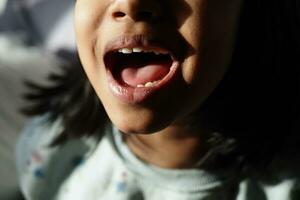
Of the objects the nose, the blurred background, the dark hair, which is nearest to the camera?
the nose

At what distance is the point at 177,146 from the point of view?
0.78m

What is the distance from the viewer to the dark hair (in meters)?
0.69

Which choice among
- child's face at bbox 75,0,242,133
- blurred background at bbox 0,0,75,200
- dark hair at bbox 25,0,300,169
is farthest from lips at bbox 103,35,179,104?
blurred background at bbox 0,0,75,200

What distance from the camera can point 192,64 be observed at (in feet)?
2.01

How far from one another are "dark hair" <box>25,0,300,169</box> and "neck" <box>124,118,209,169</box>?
0.09 feet

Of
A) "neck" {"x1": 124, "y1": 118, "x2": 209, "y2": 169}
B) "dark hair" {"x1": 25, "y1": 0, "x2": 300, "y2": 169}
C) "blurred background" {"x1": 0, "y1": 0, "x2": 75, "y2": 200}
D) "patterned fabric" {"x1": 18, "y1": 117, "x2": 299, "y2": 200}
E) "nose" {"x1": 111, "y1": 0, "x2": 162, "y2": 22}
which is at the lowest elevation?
"blurred background" {"x1": 0, "y1": 0, "x2": 75, "y2": 200}

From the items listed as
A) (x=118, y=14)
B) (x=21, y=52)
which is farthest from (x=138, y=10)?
(x=21, y=52)

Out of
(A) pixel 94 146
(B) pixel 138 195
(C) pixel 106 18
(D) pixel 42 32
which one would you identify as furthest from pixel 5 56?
(C) pixel 106 18

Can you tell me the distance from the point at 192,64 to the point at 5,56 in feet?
2.21

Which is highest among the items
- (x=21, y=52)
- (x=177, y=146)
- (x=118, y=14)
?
(x=118, y=14)

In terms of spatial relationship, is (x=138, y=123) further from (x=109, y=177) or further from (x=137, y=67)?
(x=109, y=177)

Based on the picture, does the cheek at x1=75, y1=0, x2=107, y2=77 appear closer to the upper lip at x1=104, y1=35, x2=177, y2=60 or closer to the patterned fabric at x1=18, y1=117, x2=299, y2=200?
the upper lip at x1=104, y1=35, x2=177, y2=60

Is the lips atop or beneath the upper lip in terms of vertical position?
beneath

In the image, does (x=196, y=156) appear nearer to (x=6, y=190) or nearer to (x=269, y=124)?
(x=269, y=124)
